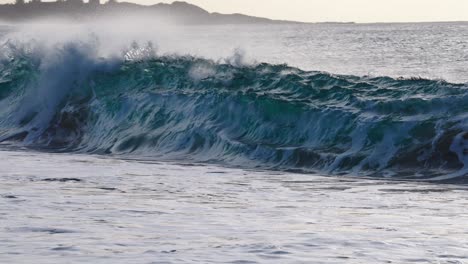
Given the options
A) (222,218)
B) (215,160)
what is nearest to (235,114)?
(215,160)

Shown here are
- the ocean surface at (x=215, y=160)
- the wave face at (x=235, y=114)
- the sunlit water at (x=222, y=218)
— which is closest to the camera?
the sunlit water at (x=222, y=218)

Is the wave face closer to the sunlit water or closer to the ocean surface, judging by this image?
the ocean surface

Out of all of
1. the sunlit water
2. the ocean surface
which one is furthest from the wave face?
the sunlit water

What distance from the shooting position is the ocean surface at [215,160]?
27.7ft

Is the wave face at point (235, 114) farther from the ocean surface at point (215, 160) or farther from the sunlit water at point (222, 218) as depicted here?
the sunlit water at point (222, 218)

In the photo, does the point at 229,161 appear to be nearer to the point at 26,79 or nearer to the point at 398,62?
the point at 26,79

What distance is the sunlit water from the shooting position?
314 inches

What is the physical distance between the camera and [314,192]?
11.7 m

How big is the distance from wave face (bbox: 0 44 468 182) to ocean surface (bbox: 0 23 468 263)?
4 cm

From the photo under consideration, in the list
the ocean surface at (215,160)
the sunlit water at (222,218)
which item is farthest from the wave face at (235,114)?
the sunlit water at (222,218)

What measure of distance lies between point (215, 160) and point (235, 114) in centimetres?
276

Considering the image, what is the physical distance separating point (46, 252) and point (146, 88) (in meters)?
13.9

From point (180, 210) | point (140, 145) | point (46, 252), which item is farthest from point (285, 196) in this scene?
point (140, 145)

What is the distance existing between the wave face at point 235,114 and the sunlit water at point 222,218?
6.24 ft
